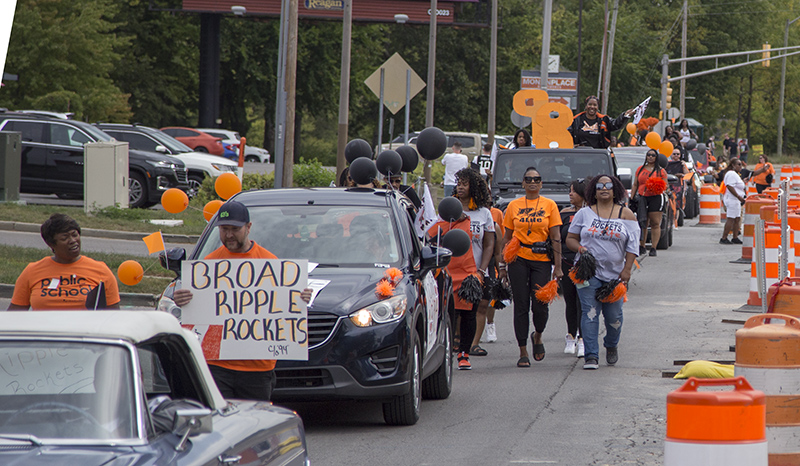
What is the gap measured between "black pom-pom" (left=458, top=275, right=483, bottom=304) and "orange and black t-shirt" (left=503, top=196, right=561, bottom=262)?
781mm

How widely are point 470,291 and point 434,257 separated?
1952 millimetres

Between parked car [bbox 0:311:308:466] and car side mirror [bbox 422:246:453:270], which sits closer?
parked car [bbox 0:311:308:466]

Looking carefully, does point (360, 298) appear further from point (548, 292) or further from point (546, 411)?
point (548, 292)

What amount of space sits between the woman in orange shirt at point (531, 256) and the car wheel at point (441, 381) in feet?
5.52

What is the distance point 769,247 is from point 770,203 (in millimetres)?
4682

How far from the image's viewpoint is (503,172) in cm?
1733

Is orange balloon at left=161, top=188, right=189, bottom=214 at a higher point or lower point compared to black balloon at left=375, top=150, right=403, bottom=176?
lower

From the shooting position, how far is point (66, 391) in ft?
13.0

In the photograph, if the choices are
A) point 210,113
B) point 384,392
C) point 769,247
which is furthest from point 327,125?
point 384,392

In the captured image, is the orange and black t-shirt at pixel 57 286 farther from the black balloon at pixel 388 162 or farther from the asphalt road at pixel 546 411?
the black balloon at pixel 388 162

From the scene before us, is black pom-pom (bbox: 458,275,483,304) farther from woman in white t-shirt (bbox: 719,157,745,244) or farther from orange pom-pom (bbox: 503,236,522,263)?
woman in white t-shirt (bbox: 719,157,745,244)

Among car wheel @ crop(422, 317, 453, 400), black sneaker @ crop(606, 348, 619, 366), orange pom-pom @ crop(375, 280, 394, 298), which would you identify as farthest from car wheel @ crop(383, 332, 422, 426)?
black sneaker @ crop(606, 348, 619, 366)

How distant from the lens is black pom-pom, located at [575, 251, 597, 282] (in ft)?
35.1

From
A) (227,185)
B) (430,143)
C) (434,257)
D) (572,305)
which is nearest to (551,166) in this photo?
(430,143)
